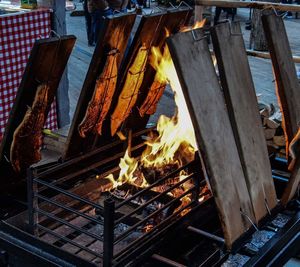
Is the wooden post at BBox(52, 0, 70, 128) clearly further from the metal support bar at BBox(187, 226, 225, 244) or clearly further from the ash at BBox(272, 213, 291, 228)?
the metal support bar at BBox(187, 226, 225, 244)

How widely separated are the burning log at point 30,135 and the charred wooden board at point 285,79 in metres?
1.60

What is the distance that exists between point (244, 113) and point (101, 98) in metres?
1.11

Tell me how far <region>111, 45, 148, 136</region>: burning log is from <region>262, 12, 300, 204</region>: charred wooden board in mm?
947

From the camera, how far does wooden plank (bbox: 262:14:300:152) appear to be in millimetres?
3908

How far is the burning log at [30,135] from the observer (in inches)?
151

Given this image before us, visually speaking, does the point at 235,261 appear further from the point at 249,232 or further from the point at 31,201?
the point at 31,201

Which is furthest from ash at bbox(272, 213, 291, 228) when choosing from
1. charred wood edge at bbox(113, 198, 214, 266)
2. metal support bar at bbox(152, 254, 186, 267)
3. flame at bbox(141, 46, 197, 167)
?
metal support bar at bbox(152, 254, 186, 267)

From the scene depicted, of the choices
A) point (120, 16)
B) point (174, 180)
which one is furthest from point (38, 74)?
point (174, 180)

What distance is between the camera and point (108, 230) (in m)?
2.99

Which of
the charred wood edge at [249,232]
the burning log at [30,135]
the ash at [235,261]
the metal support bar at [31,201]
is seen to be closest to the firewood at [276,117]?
the ash at [235,261]

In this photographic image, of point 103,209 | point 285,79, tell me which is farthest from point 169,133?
point 103,209

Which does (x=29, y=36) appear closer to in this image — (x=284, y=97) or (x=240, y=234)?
(x=284, y=97)

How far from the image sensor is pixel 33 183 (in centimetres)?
335

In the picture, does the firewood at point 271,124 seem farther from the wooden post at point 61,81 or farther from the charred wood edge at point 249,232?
the wooden post at point 61,81
